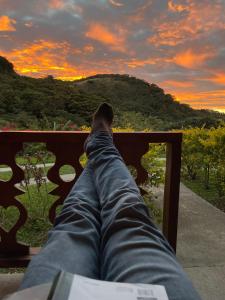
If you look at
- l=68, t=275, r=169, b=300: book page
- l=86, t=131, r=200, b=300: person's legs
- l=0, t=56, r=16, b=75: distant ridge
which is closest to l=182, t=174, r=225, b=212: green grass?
l=86, t=131, r=200, b=300: person's legs

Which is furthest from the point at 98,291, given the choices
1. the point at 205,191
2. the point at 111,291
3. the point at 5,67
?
the point at 5,67

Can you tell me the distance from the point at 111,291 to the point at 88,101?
10579 millimetres

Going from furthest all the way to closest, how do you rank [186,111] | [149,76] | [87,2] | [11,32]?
[186,111] < [149,76] < [11,32] < [87,2]

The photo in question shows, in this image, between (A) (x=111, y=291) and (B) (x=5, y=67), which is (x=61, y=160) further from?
(B) (x=5, y=67)

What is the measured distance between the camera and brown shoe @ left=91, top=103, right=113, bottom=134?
1.73 m

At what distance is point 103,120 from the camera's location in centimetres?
183

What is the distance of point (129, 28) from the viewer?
204 inches

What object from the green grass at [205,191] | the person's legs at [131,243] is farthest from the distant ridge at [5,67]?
the person's legs at [131,243]

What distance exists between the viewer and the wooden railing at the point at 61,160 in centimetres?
178

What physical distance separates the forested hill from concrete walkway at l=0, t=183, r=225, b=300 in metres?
5.99

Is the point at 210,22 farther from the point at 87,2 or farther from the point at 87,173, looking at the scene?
the point at 87,173

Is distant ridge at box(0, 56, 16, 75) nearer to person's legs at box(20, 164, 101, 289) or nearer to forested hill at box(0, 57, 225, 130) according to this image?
forested hill at box(0, 57, 225, 130)

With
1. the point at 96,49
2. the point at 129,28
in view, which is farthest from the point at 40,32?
the point at 129,28

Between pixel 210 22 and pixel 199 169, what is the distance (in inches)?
89.5
